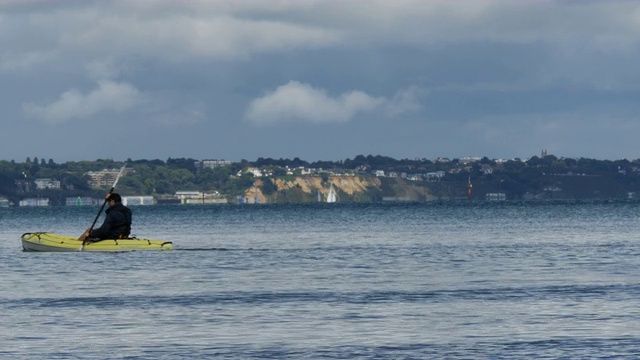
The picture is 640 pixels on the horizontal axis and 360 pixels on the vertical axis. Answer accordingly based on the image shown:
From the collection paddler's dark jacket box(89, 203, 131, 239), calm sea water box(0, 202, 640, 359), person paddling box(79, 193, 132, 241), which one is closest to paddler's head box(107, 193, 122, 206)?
person paddling box(79, 193, 132, 241)

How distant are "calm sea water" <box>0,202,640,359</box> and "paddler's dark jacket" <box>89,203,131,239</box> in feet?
3.79

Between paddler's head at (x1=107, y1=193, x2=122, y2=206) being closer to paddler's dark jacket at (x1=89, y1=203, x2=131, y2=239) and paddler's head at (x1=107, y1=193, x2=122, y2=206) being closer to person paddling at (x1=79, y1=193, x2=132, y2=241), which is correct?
person paddling at (x1=79, y1=193, x2=132, y2=241)

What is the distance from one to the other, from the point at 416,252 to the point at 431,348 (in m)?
38.1

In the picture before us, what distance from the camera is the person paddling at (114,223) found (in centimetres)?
5191

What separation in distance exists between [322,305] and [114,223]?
75.4 ft

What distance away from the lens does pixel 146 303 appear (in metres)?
33.5

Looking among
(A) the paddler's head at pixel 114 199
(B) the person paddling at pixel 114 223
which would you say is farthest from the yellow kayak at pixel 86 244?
(A) the paddler's head at pixel 114 199

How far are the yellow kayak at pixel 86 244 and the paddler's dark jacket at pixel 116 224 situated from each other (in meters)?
0.26

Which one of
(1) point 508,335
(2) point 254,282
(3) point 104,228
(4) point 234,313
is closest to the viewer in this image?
(1) point 508,335

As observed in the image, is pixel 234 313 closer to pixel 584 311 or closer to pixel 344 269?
pixel 584 311

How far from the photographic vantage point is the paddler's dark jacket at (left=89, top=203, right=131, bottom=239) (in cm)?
5231

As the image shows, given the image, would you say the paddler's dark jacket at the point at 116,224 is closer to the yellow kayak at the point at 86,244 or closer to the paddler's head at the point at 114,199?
the paddler's head at the point at 114,199

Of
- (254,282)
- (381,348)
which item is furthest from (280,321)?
(254,282)

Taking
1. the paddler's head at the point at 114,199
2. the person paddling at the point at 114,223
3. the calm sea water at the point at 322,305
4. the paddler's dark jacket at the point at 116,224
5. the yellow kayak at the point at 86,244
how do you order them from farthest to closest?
the yellow kayak at the point at 86,244, the paddler's dark jacket at the point at 116,224, the person paddling at the point at 114,223, the paddler's head at the point at 114,199, the calm sea water at the point at 322,305
